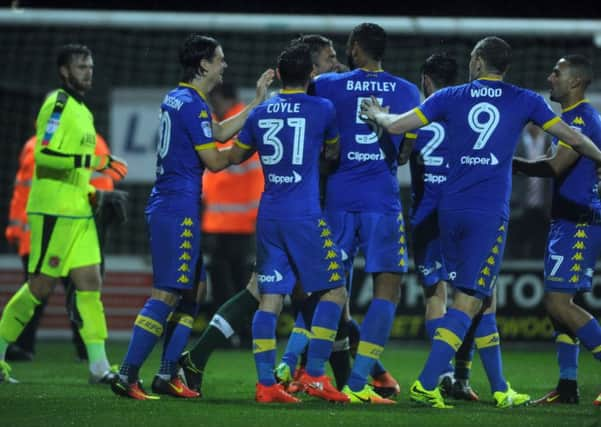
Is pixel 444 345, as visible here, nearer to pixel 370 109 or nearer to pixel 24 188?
pixel 370 109

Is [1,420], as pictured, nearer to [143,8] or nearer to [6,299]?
[6,299]

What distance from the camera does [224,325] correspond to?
7348 mm

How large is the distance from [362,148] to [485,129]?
2.52ft

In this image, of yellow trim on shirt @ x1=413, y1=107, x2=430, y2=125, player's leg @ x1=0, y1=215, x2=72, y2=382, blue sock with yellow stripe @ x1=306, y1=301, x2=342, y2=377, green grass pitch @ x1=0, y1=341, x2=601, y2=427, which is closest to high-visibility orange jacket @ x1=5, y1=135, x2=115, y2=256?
green grass pitch @ x1=0, y1=341, x2=601, y2=427

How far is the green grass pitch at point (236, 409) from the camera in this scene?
241 inches

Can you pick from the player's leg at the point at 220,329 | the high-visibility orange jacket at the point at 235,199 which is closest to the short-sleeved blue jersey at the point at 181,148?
the player's leg at the point at 220,329

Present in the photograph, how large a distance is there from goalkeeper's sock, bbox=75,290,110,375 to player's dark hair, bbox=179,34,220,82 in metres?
1.88

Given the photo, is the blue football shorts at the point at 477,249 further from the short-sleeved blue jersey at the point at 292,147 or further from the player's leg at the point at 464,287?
the short-sleeved blue jersey at the point at 292,147

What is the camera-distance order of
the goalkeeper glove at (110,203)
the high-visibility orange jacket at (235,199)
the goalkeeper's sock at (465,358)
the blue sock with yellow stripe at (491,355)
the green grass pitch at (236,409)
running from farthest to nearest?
the high-visibility orange jacket at (235,199) < the goalkeeper glove at (110,203) < the goalkeeper's sock at (465,358) < the blue sock with yellow stripe at (491,355) < the green grass pitch at (236,409)

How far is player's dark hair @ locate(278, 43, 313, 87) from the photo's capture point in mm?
6859

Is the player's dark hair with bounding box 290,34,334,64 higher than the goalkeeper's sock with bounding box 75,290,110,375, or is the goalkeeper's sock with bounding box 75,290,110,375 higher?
→ the player's dark hair with bounding box 290,34,334,64

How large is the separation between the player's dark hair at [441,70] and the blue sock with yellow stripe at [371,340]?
5.12 feet

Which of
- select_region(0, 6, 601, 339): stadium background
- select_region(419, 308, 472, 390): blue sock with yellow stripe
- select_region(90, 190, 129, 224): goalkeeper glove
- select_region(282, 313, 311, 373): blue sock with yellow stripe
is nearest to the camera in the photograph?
select_region(419, 308, 472, 390): blue sock with yellow stripe

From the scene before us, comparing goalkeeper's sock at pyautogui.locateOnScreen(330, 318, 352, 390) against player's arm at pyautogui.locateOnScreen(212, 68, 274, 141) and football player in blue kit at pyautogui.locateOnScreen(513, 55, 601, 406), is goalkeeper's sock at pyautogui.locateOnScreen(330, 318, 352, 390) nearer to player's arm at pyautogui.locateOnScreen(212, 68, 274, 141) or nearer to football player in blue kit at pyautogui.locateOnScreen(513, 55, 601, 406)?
football player in blue kit at pyautogui.locateOnScreen(513, 55, 601, 406)
